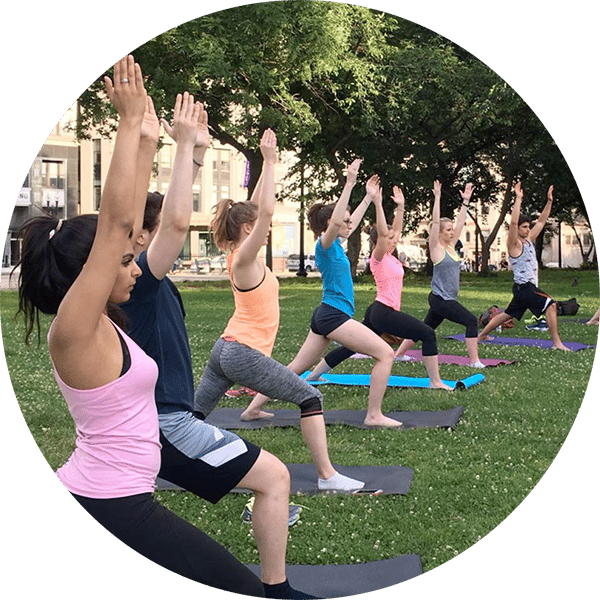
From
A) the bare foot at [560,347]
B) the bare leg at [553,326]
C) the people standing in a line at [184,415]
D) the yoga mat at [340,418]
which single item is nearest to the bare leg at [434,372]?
the yoga mat at [340,418]

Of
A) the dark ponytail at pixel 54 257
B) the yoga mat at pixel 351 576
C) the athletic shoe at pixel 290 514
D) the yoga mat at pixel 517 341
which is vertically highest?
the dark ponytail at pixel 54 257

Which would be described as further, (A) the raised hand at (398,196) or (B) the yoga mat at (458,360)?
(B) the yoga mat at (458,360)

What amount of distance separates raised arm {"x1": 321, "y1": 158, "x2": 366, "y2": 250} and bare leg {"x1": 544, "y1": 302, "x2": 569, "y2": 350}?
2771 millimetres

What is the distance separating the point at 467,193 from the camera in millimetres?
6223

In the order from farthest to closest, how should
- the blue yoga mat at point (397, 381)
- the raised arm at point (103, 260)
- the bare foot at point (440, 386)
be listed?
the blue yoga mat at point (397, 381) < the bare foot at point (440, 386) < the raised arm at point (103, 260)

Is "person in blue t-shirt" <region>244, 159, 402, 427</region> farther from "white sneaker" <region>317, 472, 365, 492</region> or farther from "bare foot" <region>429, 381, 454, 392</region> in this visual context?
"white sneaker" <region>317, 472, 365, 492</region>

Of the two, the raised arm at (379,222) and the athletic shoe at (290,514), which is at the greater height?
the raised arm at (379,222)

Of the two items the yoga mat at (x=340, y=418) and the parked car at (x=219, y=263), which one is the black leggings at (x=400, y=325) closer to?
the yoga mat at (x=340, y=418)

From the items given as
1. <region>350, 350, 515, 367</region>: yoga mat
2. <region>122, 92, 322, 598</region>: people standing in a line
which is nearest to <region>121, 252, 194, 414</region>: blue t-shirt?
<region>122, 92, 322, 598</region>: people standing in a line

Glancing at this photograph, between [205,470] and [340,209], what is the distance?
290 centimetres

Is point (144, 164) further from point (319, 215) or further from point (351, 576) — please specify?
point (319, 215)

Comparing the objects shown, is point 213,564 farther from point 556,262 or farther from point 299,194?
point 556,262

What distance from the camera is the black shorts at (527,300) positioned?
669cm

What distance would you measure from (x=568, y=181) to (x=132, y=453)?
372 centimetres
